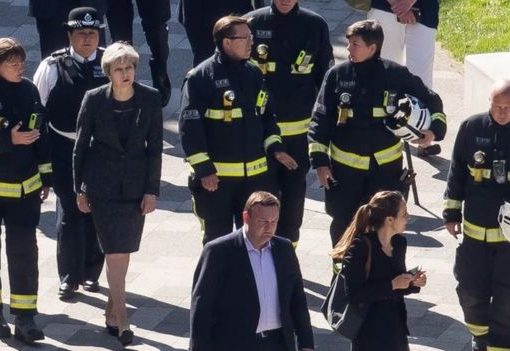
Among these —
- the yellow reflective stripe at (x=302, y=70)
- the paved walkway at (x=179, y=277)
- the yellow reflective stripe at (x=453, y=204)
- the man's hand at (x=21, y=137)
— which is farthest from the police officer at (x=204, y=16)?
the yellow reflective stripe at (x=453, y=204)

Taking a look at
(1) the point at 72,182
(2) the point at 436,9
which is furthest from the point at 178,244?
(2) the point at 436,9

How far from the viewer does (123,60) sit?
1072 centimetres

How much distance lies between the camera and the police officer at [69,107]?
37.6 feet

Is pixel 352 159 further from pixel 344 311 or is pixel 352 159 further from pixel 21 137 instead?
pixel 21 137

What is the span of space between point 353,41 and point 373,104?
0.44 m

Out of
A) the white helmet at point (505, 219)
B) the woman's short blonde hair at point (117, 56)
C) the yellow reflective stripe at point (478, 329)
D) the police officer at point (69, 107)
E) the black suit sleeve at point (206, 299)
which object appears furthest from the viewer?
the police officer at point (69, 107)

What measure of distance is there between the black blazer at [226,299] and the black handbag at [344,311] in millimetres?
424

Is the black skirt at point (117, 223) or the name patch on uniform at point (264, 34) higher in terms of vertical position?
the name patch on uniform at point (264, 34)

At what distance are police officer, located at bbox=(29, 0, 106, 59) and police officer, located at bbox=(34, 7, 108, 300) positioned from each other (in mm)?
2237

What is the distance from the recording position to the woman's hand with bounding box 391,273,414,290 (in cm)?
923

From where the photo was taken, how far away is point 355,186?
1119 centimetres

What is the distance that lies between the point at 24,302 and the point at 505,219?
3197mm

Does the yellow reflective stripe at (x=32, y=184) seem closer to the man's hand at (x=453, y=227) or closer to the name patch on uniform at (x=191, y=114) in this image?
the name patch on uniform at (x=191, y=114)

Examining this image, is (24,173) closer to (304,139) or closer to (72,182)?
(72,182)
